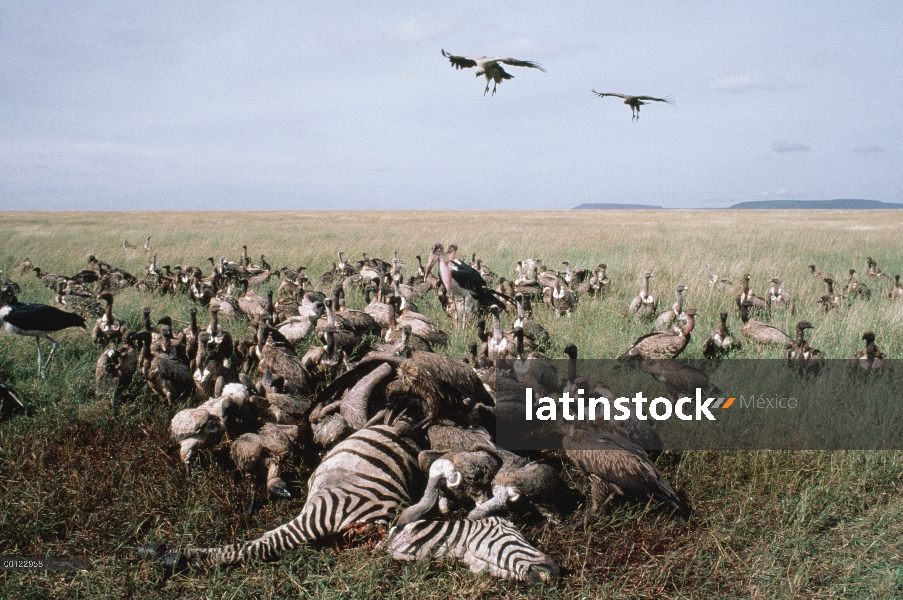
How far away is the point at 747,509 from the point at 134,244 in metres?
26.6

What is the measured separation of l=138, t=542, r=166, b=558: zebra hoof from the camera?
3.93 meters

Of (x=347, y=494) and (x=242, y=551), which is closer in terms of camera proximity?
(x=242, y=551)

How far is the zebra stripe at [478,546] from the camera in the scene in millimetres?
3654

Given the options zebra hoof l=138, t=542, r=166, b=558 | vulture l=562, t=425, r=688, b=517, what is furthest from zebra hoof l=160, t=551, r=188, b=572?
vulture l=562, t=425, r=688, b=517

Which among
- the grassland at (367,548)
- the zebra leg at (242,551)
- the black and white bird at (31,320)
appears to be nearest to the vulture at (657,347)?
the grassland at (367,548)

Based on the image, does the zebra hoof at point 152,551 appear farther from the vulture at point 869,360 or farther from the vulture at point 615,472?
the vulture at point 869,360

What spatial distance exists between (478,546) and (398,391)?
1.80 meters

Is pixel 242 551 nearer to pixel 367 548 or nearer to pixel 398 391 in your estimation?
pixel 367 548

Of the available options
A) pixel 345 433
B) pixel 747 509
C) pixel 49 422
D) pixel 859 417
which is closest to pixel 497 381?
pixel 345 433

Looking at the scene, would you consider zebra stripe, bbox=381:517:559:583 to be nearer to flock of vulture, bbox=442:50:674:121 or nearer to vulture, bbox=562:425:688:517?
vulture, bbox=562:425:688:517

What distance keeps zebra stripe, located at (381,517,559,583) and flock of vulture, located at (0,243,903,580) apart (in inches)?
0.7
